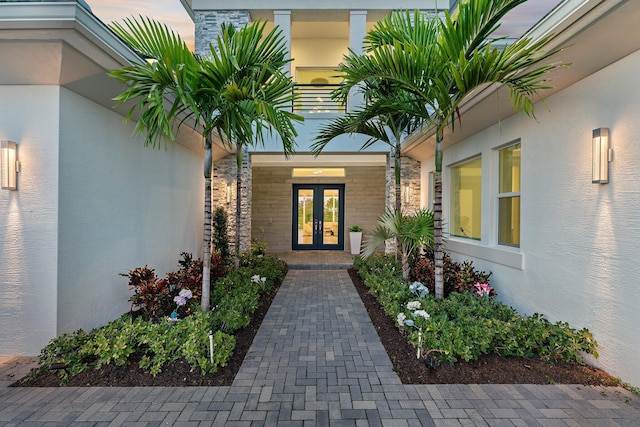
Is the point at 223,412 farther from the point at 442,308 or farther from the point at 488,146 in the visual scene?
the point at 488,146

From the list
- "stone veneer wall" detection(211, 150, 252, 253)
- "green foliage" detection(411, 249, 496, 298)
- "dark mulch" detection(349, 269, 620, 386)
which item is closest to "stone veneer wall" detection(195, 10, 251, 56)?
"stone veneer wall" detection(211, 150, 252, 253)

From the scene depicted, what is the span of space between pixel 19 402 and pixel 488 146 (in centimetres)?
630

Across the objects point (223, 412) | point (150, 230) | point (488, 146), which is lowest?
point (223, 412)

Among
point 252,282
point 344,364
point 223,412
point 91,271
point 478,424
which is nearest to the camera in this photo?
point 478,424

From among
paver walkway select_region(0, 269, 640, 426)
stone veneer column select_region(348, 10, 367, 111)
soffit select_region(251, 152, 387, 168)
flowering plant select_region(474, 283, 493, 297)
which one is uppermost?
stone veneer column select_region(348, 10, 367, 111)

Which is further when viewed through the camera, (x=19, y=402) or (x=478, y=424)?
(x=19, y=402)

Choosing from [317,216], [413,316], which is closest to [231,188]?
[317,216]

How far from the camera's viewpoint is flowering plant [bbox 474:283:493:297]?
4.32 m

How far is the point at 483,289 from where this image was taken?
14.3ft

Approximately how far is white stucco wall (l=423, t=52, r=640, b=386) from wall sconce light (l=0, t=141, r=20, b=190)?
5.92 m

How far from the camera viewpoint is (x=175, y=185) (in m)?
6.05

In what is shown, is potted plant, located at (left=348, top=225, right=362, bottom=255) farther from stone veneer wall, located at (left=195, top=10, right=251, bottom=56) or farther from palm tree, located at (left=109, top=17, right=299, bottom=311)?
palm tree, located at (left=109, top=17, right=299, bottom=311)

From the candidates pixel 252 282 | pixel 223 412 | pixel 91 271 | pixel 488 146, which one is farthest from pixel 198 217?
pixel 488 146

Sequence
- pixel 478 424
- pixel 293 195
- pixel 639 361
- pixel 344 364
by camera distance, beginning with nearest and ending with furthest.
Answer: pixel 478 424, pixel 639 361, pixel 344 364, pixel 293 195
